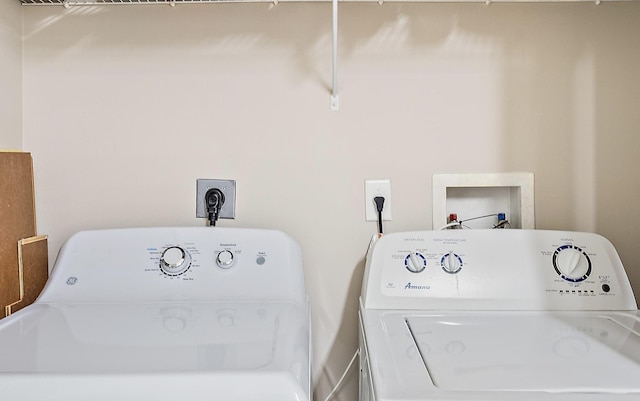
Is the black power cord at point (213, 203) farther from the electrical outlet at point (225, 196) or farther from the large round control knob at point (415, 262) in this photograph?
the large round control knob at point (415, 262)

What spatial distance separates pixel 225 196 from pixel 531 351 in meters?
0.82

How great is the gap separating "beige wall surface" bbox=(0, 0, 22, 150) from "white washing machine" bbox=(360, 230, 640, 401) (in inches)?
38.3

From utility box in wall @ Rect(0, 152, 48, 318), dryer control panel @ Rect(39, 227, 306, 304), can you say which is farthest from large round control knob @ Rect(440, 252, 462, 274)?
utility box in wall @ Rect(0, 152, 48, 318)

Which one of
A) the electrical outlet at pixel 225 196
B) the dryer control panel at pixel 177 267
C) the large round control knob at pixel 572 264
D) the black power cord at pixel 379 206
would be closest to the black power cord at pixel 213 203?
the electrical outlet at pixel 225 196

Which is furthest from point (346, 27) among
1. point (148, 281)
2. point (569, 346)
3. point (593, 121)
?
point (569, 346)

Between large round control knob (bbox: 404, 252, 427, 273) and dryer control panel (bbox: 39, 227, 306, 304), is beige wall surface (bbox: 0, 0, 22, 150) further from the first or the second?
large round control knob (bbox: 404, 252, 427, 273)

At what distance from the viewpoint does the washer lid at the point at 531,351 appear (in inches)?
27.1

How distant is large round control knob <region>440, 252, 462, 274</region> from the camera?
1.10 meters

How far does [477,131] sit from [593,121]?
32 cm

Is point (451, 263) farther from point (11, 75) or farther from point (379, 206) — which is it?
point (11, 75)

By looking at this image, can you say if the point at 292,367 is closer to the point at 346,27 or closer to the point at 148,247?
the point at 148,247

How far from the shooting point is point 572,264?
111cm

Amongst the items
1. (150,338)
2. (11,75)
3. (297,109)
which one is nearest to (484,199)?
(297,109)

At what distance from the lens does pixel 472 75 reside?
1291 millimetres
